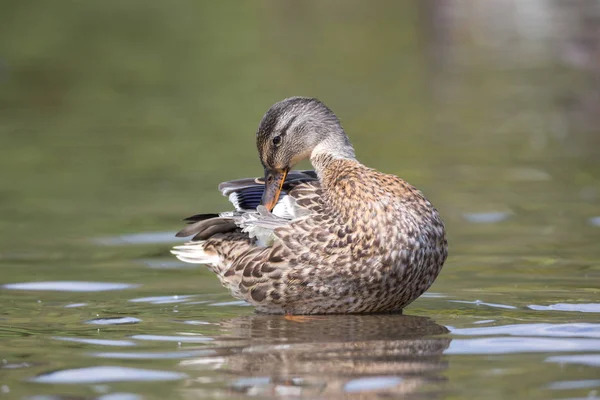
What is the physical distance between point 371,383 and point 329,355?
632 millimetres

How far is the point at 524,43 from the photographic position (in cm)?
2684

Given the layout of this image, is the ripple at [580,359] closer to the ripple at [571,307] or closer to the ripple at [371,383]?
the ripple at [371,383]

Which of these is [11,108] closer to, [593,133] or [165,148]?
[165,148]

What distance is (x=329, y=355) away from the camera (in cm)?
571

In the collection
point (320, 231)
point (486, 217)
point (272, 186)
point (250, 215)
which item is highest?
point (486, 217)

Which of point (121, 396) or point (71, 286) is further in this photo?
point (71, 286)

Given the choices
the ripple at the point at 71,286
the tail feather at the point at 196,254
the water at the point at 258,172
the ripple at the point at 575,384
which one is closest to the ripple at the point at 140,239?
the water at the point at 258,172

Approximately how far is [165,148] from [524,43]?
47.0 ft

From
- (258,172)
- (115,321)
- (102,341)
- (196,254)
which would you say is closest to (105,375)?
(102,341)

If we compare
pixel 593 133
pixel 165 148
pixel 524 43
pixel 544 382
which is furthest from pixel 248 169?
pixel 524 43

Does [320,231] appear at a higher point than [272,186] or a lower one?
lower

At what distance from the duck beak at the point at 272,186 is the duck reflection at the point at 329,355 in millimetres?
642

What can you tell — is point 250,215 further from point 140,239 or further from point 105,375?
point 140,239

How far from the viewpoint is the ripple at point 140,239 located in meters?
9.23
